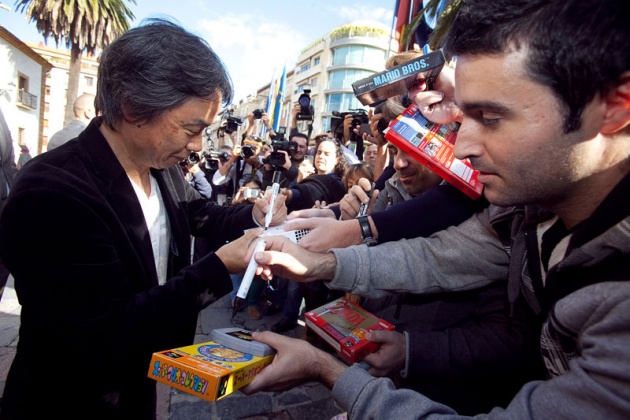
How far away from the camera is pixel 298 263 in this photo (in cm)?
151

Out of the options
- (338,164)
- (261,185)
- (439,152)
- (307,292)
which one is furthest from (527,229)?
(261,185)

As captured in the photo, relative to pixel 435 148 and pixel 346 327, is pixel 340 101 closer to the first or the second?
pixel 435 148

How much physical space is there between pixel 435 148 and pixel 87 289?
1419 mm

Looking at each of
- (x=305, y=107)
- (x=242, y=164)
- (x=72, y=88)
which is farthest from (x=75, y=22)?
(x=305, y=107)

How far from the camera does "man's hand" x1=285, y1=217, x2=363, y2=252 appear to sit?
5.65 feet

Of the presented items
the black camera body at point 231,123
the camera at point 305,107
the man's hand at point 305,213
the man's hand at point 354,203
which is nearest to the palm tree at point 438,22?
the camera at point 305,107

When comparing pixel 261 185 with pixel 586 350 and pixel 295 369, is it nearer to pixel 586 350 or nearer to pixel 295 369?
pixel 295 369

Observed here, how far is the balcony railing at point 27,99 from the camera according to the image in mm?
21284

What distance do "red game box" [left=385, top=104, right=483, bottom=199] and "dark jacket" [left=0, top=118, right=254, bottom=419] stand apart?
95 centimetres

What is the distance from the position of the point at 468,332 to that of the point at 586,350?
2.44ft

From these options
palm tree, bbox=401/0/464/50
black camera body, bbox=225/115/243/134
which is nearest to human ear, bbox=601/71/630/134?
black camera body, bbox=225/115/243/134

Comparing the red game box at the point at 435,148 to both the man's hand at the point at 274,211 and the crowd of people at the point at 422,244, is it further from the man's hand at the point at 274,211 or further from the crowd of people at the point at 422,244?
the man's hand at the point at 274,211

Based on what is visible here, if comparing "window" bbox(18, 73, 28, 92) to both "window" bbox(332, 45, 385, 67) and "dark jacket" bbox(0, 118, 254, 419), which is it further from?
"window" bbox(332, 45, 385, 67)

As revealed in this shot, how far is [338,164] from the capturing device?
4680mm
